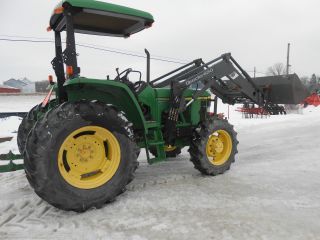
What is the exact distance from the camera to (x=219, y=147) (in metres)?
5.57

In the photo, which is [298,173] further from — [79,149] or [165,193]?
[79,149]

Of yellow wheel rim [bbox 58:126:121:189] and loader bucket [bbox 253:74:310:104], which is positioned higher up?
loader bucket [bbox 253:74:310:104]

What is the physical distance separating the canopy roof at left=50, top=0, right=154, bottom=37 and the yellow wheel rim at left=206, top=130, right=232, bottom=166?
2.11 meters

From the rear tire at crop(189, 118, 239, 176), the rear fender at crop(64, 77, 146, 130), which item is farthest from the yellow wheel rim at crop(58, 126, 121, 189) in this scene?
the rear tire at crop(189, 118, 239, 176)

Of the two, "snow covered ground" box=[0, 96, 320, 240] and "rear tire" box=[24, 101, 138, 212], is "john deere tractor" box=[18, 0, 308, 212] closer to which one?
"rear tire" box=[24, 101, 138, 212]

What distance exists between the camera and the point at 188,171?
568 cm

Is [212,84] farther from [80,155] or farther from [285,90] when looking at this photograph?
[80,155]

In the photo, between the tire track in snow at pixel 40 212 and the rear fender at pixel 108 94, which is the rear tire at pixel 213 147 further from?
the rear fender at pixel 108 94

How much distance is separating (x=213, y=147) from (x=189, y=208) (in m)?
1.77

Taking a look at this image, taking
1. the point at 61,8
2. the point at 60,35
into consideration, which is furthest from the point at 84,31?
the point at 61,8

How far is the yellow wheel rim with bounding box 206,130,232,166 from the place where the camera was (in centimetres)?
550

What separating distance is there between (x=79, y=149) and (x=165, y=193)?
132 centimetres

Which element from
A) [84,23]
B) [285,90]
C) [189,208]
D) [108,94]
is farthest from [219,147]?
→ [84,23]

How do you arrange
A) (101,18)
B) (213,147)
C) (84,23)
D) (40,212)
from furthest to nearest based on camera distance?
(213,147) < (84,23) < (101,18) < (40,212)
